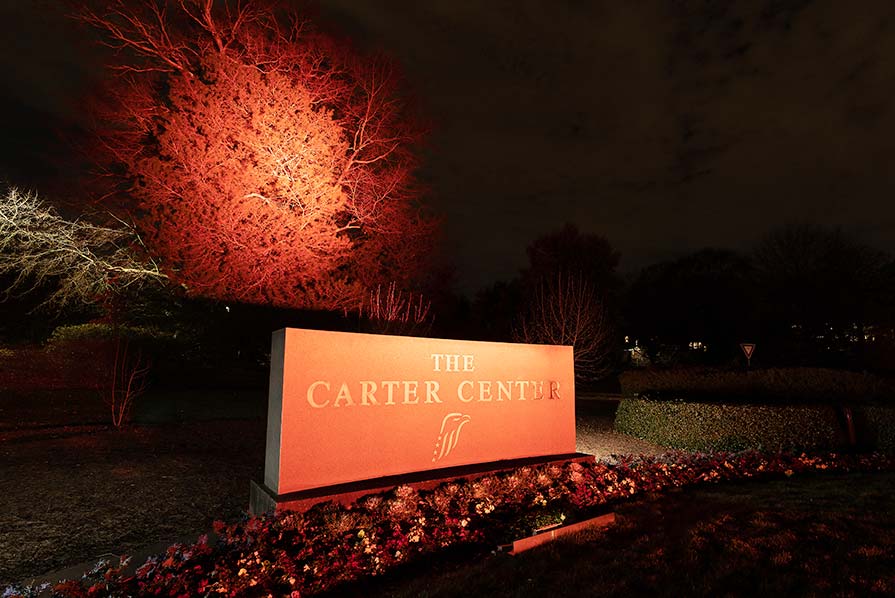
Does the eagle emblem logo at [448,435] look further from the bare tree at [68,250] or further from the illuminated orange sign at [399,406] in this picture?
the bare tree at [68,250]

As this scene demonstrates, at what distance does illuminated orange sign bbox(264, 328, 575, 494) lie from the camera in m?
4.48

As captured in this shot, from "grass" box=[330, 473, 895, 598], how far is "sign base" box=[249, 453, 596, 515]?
3.68ft

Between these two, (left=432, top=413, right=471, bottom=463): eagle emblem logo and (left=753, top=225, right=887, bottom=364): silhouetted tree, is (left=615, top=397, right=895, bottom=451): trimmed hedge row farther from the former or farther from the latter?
(left=753, top=225, right=887, bottom=364): silhouetted tree

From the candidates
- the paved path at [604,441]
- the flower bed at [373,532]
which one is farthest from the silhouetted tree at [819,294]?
the flower bed at [373,532]

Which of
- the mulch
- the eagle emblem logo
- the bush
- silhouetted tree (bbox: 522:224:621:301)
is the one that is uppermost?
silhouetted tree (bbox: 522:224:621:301)

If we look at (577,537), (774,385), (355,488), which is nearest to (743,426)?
(774,385)

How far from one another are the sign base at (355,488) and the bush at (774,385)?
5.98 meters

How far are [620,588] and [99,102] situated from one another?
1348 cm

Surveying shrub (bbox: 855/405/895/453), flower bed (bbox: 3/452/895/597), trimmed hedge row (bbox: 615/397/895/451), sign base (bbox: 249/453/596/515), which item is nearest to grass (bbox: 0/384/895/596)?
flower bed (bbox: 3/452/895/597)

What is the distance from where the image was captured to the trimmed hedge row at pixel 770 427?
810 cm

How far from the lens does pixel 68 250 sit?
35.8 ft

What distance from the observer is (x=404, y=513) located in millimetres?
4383

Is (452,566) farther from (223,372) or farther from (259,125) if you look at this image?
(223,372)

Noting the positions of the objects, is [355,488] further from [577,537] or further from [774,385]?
[774,385]
